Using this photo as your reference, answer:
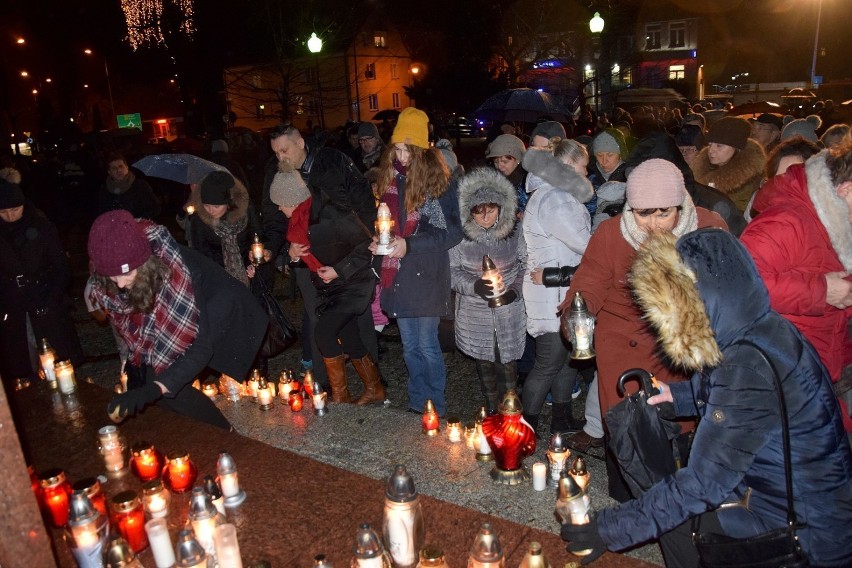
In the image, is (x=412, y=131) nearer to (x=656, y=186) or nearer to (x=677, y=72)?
(x=656, y=186)

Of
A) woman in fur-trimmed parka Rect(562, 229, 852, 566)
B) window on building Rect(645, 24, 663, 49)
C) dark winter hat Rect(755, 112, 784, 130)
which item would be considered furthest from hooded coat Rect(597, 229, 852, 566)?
window on building Rect(645, 24, 663, 49)

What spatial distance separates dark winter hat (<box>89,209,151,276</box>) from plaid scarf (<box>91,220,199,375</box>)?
0.23 meters

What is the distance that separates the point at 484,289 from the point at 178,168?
3518 millimetres

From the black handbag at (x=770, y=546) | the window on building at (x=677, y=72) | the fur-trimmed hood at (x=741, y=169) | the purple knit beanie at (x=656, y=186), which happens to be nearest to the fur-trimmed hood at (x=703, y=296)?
the black handbag at (x=770, y=546)

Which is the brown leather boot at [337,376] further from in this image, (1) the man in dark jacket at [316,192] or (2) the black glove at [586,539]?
(2) the black glove at [586,539]

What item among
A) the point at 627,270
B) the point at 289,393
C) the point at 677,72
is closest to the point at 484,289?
the point at 627,270

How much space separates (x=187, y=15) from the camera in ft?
91.5

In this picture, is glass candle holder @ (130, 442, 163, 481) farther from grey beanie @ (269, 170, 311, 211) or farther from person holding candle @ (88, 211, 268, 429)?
grey beanie @ (269, 170, 311, 211)

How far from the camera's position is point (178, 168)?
251 inches

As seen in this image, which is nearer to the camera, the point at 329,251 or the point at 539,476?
the point at 539,476

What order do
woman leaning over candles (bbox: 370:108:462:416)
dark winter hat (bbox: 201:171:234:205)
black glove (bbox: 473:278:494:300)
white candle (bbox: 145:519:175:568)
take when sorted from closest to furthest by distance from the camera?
white candle (bbox: 145:519:175:568) → black glove (bbox: 473:278:494:300) → woman leaning over candles (bbox: 370:108:462:416) → dark winter hat (bbox: 201:171:234:205)

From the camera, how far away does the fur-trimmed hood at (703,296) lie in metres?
2.23

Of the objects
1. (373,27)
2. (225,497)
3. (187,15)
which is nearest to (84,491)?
(225,497)

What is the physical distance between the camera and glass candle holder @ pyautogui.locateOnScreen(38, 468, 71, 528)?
2914mm
